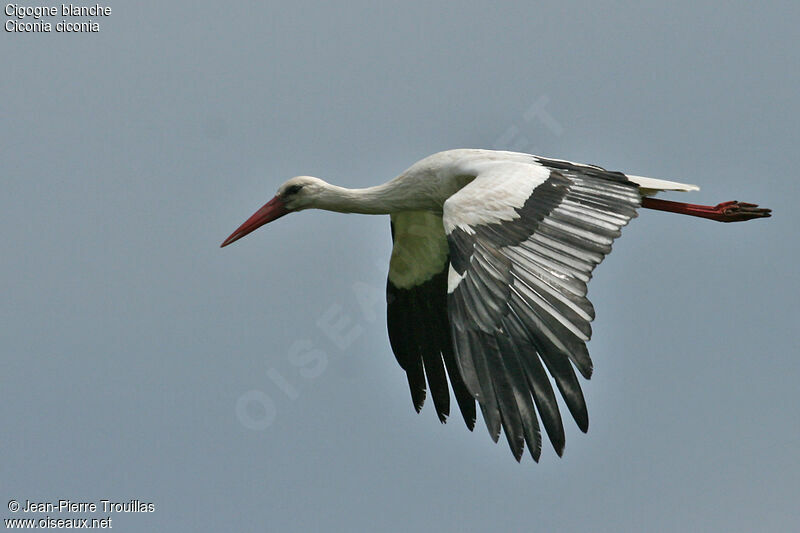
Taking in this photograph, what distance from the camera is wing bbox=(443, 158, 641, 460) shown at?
6.91 metres

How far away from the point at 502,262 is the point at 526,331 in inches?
20.8

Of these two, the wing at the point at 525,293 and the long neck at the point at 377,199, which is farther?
the long neck at the point at 377,199

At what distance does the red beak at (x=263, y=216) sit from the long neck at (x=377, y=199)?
0.37 metres

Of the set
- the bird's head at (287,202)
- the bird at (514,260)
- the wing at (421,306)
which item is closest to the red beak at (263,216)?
the bird's head at (287,202)

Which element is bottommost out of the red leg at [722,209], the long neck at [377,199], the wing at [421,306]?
the wing at [421,306]

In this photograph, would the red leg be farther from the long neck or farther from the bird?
the long neck

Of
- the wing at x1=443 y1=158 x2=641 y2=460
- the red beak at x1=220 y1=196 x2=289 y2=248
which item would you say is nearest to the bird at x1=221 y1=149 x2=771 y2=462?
the wing at x1=443 y1=158 x2=641 y2=460

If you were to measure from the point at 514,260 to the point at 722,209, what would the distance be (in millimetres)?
3238

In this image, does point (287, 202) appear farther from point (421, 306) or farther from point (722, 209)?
point (722, 209)

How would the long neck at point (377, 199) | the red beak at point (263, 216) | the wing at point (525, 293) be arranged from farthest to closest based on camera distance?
the red beak at point (263, 216) → the long neck at point (377, 199) → the wing at point (525, 293)

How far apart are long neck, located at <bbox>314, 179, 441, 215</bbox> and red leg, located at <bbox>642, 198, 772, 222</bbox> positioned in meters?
1.77

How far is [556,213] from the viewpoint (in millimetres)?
7793

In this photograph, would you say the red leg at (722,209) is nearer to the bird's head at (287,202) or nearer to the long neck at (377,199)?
the long neck at (377,199)

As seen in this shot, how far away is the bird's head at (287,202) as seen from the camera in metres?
10.4
